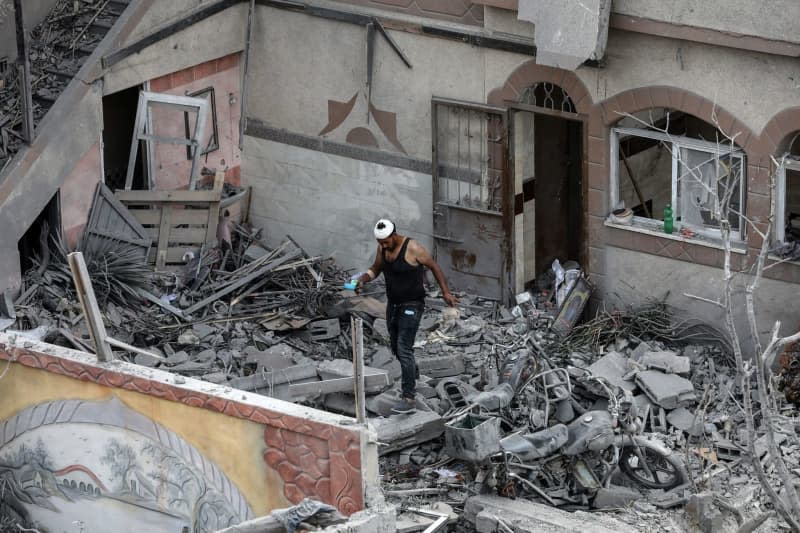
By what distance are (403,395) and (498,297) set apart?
3.66 metres

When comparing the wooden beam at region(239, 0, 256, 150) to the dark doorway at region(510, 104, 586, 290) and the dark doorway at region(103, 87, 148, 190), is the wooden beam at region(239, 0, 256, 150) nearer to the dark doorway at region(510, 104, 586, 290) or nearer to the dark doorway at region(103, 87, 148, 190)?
the dark doorway at region(103, 87, 148, 190)

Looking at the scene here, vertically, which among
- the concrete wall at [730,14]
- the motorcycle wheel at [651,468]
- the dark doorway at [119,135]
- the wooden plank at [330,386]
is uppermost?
the concrete wall at [730,14]

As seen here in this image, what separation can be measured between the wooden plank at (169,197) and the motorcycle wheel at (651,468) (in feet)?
24.3

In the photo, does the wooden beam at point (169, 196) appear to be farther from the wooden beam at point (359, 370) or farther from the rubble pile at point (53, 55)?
the wooden beam at point (359, 370)

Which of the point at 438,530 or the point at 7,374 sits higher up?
the point at 7,374

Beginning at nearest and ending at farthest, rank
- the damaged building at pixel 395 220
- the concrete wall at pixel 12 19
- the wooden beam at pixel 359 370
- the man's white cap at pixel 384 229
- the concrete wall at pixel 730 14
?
the wooden beam at pixel 359 370
the damaged building at pixel 395 220
the man's white cap at pixel 384 229
the concrete wall at pixel 730 14
the concrete wall at pixel 12 19

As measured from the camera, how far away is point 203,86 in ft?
64.8

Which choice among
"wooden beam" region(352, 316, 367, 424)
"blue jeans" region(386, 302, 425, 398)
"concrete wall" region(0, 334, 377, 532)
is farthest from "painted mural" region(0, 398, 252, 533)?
"blue jeans" region(386, 302, 425, 398)

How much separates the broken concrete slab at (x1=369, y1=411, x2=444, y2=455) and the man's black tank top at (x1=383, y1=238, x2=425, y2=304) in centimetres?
121

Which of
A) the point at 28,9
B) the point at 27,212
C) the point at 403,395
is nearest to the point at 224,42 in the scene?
the point at 28,9

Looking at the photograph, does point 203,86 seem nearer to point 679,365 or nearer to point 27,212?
point 27,212

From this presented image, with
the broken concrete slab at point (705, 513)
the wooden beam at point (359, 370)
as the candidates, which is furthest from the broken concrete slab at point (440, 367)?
the wooden beam at point (359, 370)

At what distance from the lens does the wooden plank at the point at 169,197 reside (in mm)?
18797

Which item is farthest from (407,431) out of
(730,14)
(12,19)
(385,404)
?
(12,19)
